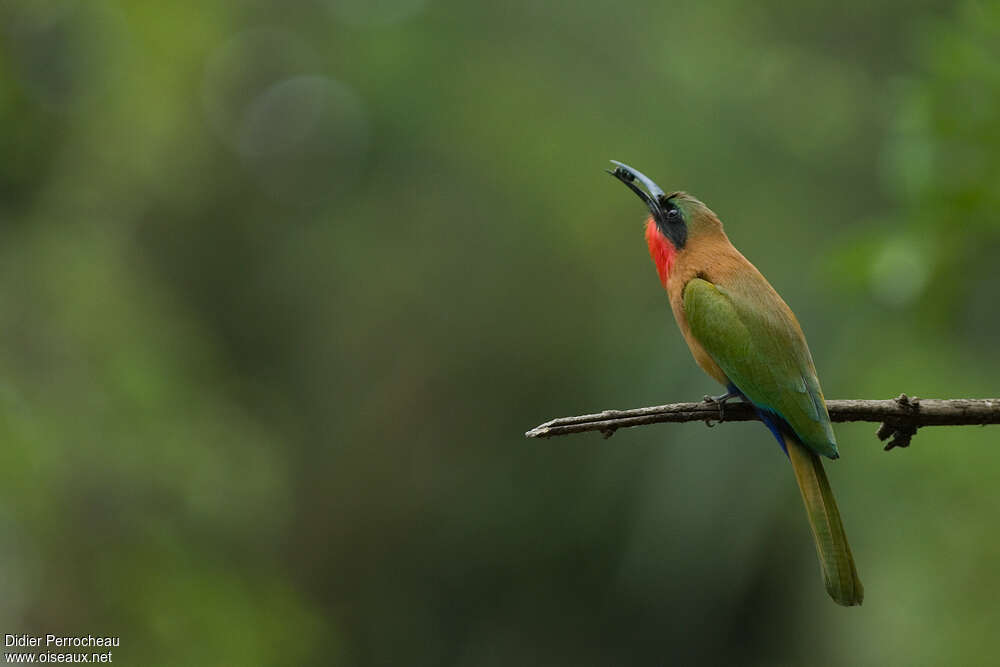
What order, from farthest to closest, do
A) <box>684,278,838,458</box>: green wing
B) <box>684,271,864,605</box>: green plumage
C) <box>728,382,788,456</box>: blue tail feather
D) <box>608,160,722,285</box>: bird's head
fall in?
1. <box>608,160,722,285</box>: bird's head
2. <box>728,382,788,456</box>: blue tail feather
3. <box>684,278,838,458</box>: green wing
4. <box>684,271,864,605</box>: green plumage

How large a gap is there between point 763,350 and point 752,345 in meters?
0.04

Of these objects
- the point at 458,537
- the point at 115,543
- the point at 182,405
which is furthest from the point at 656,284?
the point at 115,543

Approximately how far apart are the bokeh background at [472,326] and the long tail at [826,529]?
1053mm

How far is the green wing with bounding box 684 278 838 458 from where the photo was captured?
2.49 m

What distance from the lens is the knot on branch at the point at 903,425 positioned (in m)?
2.21

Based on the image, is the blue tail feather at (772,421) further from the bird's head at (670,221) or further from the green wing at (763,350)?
the bird's head at (670,221)

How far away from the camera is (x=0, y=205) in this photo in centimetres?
697

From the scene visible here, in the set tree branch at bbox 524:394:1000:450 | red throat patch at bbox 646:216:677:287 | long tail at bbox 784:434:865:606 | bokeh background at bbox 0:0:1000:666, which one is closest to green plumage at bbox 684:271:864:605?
long tail at bbox 784:434:865:606

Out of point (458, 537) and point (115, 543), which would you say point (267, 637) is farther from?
point (458, 537)

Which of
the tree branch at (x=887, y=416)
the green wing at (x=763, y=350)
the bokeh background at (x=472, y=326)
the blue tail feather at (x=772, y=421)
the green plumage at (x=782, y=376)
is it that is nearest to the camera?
the tree branch at (x=887, y=416)

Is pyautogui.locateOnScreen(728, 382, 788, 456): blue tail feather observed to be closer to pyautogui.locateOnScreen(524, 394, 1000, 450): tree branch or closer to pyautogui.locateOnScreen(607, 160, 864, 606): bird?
pyautogui.locateOnScreen(607, 160, 864, 606): bird

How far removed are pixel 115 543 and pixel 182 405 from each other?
99 centimetres

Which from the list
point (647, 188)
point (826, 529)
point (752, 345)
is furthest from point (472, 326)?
point (826, 529)

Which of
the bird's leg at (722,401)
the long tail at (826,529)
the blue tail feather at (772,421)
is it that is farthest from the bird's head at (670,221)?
the long tail at (826,529)
